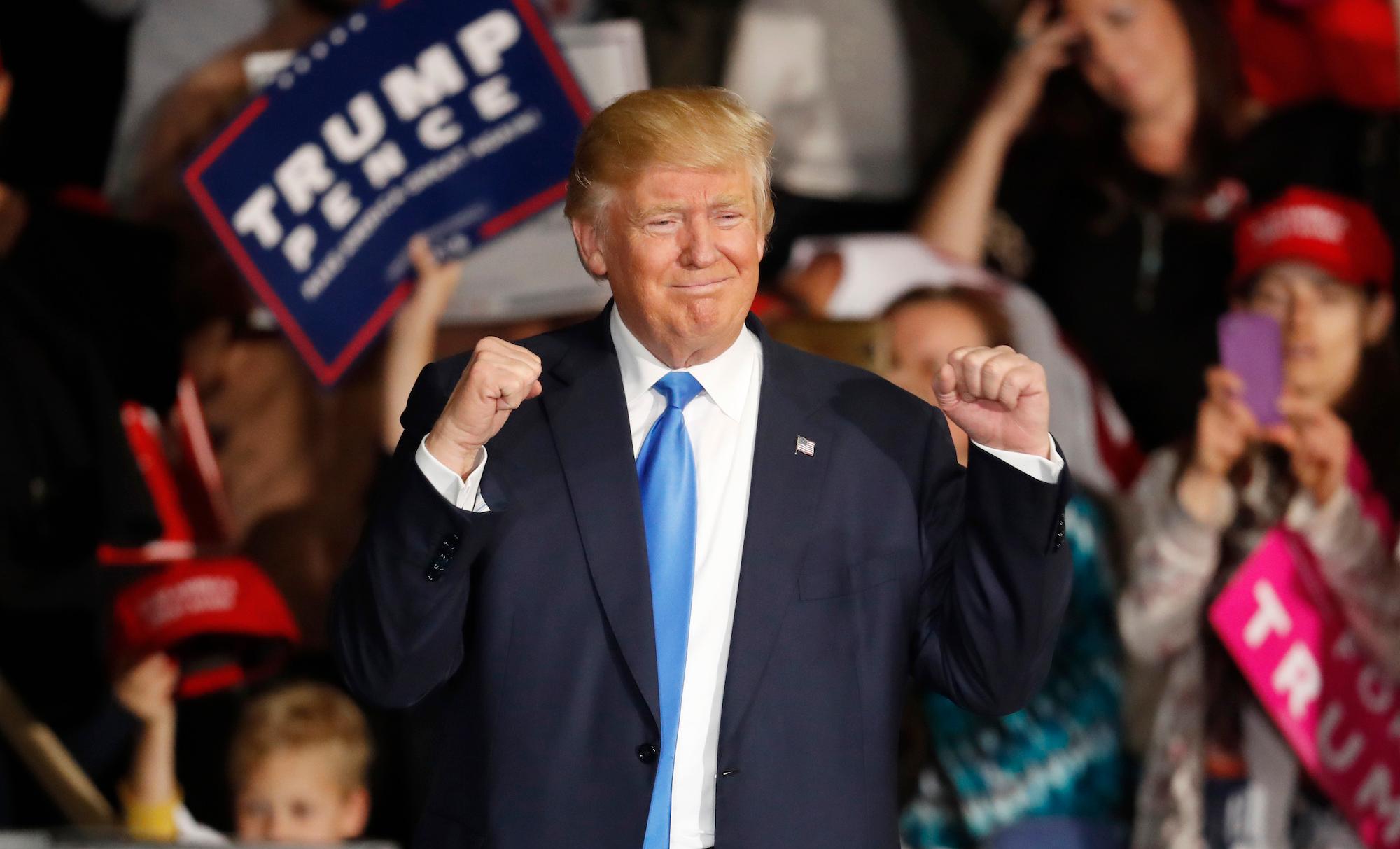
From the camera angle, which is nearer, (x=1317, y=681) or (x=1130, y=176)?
(x=1317, y=681)

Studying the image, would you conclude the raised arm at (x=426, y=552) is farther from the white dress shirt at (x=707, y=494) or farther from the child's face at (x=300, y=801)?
the child's face at (x=300, y=801)

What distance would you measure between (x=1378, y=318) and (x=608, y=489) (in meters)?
2.24

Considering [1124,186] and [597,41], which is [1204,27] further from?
[597,41]

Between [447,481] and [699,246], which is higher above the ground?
[699,246]

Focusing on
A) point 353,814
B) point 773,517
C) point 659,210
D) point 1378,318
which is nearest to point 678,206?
point 659,210

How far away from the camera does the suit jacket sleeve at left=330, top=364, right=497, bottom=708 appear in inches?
47.0

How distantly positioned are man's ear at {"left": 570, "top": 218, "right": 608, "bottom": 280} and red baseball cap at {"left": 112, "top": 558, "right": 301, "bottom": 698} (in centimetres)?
213

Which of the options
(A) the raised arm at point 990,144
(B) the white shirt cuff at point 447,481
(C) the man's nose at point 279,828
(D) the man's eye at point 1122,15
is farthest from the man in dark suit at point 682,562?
(D) the man's eye at point 1122,15

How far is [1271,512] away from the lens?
9.52 ft

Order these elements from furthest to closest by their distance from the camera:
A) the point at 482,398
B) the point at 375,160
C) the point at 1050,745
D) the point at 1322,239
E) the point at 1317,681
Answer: the point at 375,160
the point at 1050,745
the point at 1322,239
the point at 1317,681
the point at 482,398

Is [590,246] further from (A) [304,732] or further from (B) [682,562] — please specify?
(A) [304,732]

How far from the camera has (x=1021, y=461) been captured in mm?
1249

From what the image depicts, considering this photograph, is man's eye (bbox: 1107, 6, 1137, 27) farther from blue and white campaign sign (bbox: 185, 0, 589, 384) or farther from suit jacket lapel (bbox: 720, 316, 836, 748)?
suit jacket lapel (bbox: 720, 316, 836, 748)

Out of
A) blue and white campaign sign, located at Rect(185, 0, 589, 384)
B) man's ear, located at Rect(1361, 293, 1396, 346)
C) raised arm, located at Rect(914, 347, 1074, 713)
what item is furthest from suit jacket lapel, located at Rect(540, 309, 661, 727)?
man's ear, located at Rect(1361, 293, 1396, 346)
